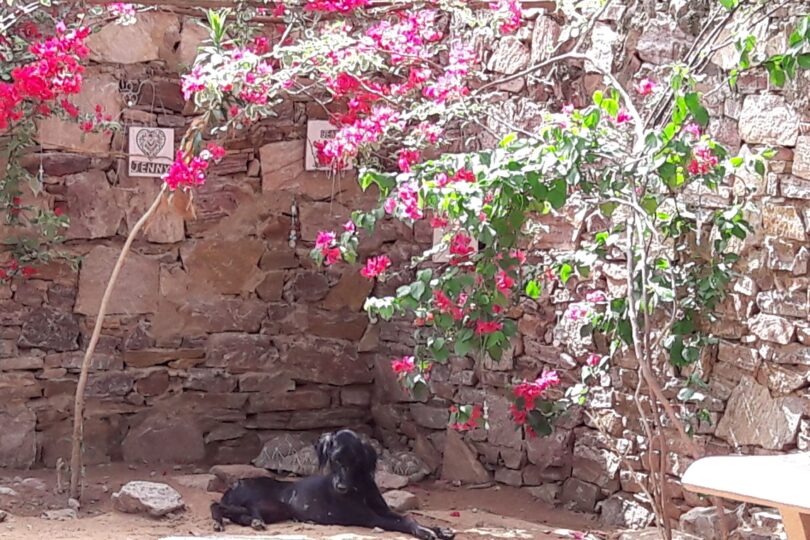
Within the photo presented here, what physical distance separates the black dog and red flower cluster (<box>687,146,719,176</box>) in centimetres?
152

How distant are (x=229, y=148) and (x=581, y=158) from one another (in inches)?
94.0

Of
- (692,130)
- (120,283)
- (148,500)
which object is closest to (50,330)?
(120,283)

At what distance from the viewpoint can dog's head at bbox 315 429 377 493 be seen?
4195 mm

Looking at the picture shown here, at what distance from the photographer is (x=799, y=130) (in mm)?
3629

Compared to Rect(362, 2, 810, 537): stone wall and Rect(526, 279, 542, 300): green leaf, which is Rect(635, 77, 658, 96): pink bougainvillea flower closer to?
Rect(362, 2, 810, 537): stone wall

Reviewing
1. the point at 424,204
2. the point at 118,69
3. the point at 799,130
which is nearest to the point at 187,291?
the point at 118,69

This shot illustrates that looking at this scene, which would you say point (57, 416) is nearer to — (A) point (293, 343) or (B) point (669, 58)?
(A) point (293, 343)

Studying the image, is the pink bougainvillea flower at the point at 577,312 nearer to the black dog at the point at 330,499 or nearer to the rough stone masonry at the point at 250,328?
the rough stone masonry at the point at 250,328

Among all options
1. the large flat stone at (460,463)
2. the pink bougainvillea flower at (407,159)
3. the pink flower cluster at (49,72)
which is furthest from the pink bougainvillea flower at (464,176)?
the large flat stone at (460,463)

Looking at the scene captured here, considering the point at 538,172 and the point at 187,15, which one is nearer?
the point at 538,172

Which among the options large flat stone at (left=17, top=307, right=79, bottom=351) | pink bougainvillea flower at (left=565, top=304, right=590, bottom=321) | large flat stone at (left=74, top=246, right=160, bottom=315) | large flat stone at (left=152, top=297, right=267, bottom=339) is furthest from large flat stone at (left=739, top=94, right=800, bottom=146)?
large flat stone at (left=17, top=307, right=79, bottom=351)

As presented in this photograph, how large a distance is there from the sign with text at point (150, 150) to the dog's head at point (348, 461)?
65.2 inches

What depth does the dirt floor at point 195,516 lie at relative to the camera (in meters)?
Result: 4.09

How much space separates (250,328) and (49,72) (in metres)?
1.65
